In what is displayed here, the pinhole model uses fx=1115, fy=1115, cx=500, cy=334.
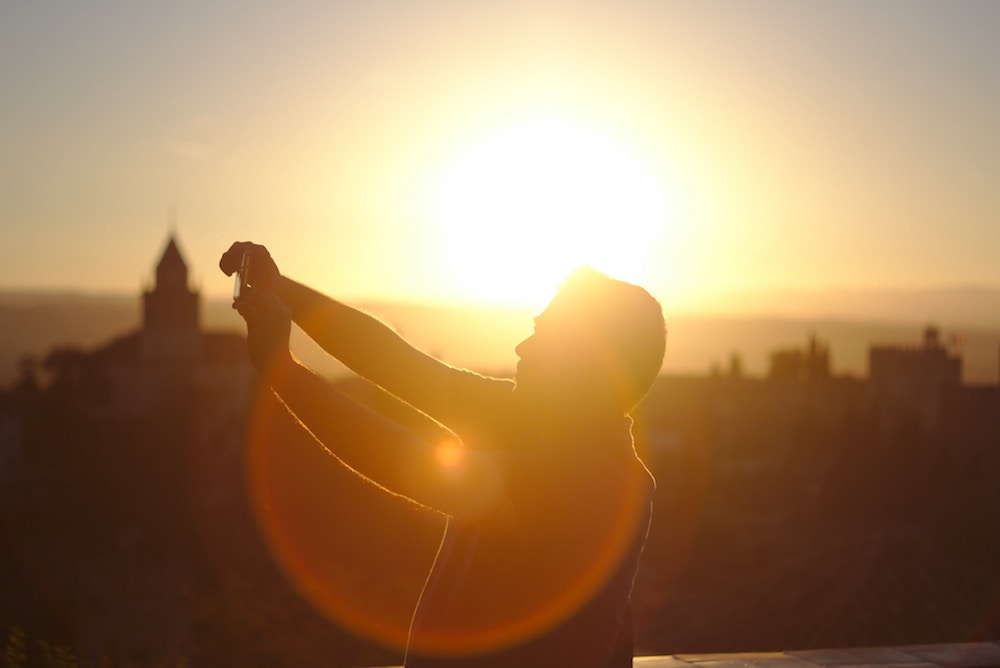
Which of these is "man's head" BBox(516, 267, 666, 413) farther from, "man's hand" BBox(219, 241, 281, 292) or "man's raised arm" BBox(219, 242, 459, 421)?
"man's hand" BBox(219, 241, 281, 292)

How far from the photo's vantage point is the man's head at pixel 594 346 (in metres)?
1.93

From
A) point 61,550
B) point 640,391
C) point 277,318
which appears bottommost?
point 61,550

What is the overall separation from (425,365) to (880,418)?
71529mm

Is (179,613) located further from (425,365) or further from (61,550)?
(425,365)

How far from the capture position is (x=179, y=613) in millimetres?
37031

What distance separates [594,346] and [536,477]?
27 centimetres

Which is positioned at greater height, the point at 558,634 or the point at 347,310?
the point at 347,310

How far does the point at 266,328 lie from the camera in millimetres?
1716

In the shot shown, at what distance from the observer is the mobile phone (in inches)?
71.1

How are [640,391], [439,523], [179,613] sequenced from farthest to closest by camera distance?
1. [179,613]
2. [439,523]
3. [640,391]

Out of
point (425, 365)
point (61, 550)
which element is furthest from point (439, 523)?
point (61, 550)

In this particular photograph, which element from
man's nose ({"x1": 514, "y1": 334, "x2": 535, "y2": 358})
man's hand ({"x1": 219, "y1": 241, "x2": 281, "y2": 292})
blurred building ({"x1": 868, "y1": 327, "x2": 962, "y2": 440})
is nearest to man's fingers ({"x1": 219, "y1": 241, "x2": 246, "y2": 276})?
man's hand ({"x1": 219, "y1": 241, "x2": 281, "y2": 292})

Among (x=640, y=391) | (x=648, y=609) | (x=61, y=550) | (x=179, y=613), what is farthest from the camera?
(x=61, y=550)

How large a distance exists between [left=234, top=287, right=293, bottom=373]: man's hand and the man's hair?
52 centimetres
